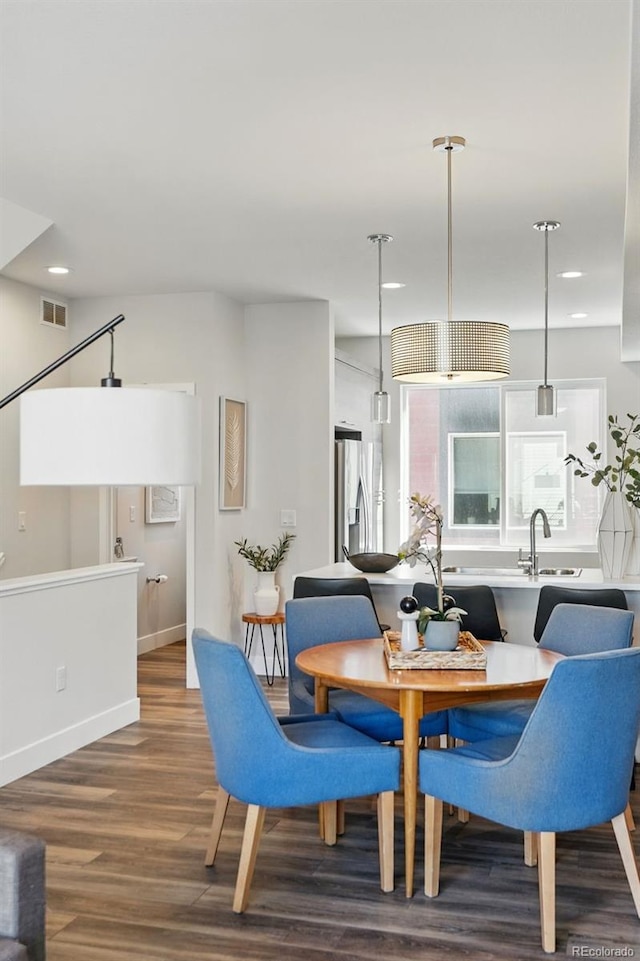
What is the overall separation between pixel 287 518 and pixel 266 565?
1.26ft

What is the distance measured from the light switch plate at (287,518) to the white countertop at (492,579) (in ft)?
4.18

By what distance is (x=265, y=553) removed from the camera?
6.63 metres

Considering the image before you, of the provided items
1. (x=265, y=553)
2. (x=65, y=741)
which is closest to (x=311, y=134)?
(x=65, y=741)

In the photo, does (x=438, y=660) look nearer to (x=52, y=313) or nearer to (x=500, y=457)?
(x=52, y=313)

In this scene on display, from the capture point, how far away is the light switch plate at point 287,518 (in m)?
6.66

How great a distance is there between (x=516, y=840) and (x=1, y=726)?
228 cm

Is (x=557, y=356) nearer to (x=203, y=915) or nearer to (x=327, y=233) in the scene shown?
(x=327, y=233)

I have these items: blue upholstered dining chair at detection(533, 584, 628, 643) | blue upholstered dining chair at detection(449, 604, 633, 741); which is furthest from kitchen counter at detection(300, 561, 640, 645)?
blue upholstered dining chair at detection(449, 604, 633, 741)

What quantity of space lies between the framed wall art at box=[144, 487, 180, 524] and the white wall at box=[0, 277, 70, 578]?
1.37 metres

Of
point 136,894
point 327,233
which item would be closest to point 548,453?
point 327,233

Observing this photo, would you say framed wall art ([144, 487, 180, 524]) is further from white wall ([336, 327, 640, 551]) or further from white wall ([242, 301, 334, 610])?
white wall ([336, 327, 640, 551])

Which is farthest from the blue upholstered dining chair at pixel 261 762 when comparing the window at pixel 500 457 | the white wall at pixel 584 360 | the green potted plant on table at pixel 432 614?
the white wall at pixel 584 360

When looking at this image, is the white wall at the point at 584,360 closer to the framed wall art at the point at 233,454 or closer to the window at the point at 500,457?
the window at the point at 500,457

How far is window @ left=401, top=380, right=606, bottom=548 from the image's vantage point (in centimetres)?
795
